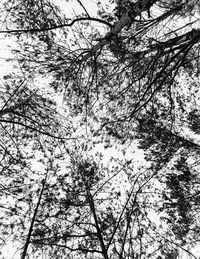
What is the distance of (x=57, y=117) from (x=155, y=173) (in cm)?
293

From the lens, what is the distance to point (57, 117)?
16.8 ft

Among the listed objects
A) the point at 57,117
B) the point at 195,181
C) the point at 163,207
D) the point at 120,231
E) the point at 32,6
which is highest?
the point at 32,6

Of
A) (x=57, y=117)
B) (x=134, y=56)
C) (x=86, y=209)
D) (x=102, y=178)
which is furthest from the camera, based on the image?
(x=102, y=178)

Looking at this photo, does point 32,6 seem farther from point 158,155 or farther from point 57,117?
point 158,155

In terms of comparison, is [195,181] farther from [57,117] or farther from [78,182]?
[57,117]

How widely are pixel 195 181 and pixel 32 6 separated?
5.45m

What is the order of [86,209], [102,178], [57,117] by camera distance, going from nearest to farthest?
[57,117]
[86,209]
[102,178]

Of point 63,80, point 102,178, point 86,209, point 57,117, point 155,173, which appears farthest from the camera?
point 102,178

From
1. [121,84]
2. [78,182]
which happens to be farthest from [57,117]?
[78,182]

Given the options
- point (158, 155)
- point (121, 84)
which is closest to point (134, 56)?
point (121, 84)

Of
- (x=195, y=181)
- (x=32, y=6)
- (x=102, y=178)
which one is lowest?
(x=195, y=181)

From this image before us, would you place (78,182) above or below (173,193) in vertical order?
above

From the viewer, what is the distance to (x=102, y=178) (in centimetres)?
645

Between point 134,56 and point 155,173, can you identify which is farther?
point 155,173
